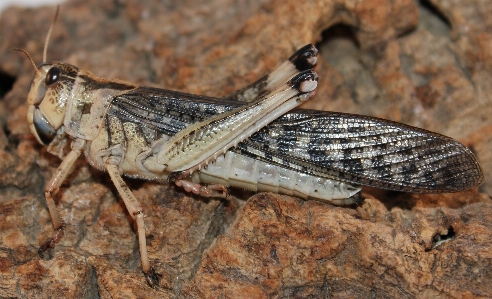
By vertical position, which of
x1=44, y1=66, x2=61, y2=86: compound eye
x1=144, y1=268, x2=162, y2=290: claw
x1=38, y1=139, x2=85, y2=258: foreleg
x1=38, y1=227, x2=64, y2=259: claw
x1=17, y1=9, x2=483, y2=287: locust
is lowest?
x1=144, y1=268, x2=162, y2=290: claw

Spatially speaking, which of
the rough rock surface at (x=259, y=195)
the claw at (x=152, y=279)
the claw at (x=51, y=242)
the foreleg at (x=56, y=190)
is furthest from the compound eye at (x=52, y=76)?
the claw at (x=152, y=279)

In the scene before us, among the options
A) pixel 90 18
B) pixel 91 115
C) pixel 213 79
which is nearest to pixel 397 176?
pixel 213 79

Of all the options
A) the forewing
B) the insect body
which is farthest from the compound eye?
the forewing

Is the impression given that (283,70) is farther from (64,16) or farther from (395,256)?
(64,16)

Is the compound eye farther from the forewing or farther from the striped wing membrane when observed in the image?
the forewing

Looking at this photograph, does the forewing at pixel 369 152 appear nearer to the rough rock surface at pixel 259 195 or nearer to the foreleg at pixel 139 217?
the rough rock surface at pixel 259 195

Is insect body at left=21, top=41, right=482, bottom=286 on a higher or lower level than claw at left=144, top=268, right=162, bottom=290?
higher

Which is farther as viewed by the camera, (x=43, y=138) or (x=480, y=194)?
(x=43, y=138)
